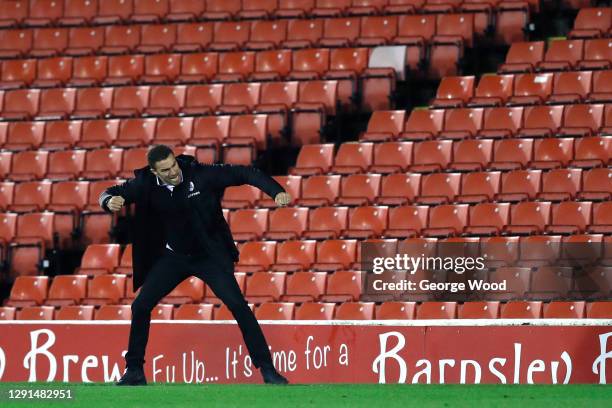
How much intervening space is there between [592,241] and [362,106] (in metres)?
4.48

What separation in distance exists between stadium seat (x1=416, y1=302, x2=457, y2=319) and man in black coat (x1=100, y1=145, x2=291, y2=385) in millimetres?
3735

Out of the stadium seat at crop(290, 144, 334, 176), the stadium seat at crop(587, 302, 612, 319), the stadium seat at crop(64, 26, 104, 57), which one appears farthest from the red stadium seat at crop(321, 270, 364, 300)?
the stadium seat at crop(64, 26, 104, 57)

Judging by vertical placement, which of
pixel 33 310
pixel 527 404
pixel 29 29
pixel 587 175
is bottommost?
pixel 527 404

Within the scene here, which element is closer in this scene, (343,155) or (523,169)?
(523,169)

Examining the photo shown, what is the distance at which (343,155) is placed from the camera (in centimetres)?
1484

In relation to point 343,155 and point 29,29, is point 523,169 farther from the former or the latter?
point 29,29

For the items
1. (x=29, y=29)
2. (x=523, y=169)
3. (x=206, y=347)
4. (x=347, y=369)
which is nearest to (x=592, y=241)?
(x=523, y=169)

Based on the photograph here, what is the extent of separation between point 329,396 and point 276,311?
5.11m

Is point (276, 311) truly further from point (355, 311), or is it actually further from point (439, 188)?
point (439, 188)

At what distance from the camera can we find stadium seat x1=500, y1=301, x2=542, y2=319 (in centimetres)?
1173

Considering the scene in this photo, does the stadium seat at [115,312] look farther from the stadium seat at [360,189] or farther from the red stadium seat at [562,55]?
the red stadium seat at [562,55]

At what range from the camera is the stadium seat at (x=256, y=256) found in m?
13.5

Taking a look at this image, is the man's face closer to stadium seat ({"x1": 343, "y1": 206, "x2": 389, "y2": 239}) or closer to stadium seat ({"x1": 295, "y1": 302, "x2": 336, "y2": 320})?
stadium seat ({"x1": 295, "y1": 302, "x2": 336, "y2": 320})

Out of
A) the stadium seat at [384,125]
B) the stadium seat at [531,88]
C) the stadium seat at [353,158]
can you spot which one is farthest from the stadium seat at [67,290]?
the stadium seat at [531,88]
